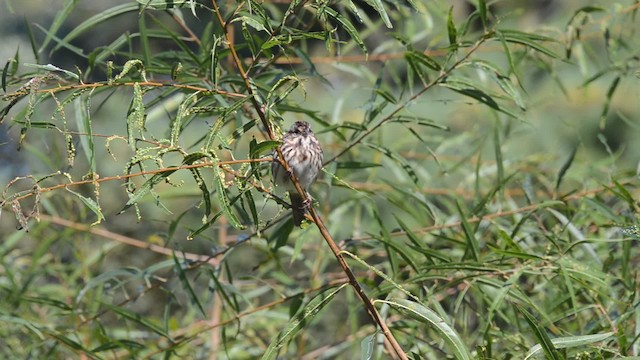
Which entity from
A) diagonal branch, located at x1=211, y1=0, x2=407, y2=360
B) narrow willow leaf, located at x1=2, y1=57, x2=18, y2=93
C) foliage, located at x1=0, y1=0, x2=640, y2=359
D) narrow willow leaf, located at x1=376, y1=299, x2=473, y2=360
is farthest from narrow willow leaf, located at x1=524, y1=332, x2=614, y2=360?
narrow willow leaf, located at x1=2, y1=57, x2=18, y2=93

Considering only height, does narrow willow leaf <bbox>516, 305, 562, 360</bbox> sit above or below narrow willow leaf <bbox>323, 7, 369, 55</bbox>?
below

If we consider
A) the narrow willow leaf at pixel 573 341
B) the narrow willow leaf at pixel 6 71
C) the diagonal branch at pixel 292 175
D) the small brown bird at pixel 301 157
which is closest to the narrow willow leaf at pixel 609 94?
the small brown bird at pixel 301 157

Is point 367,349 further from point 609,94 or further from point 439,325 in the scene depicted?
point 609,94

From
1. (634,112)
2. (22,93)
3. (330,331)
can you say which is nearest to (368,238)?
(22,93)

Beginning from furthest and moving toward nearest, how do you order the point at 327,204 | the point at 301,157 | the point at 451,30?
the point at 327,204 < the point at 301,157 < the point at 451,30

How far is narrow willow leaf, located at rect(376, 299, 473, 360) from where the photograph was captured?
1811mm

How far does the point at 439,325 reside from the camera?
6.04 feet

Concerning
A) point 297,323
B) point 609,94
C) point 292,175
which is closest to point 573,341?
point 297,323

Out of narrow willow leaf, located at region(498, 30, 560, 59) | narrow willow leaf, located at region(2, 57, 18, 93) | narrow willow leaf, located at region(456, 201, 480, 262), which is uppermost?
narrow willow leaf, located at region(2, 57, 18, 93)

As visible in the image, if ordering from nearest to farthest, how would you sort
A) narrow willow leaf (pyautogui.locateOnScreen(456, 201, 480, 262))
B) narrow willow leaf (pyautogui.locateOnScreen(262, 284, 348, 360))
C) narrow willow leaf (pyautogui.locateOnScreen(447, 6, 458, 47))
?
1. narrow willow leaf (pyautogui.locateOnScreen(262, 284, 348, 360))
2. narrow willow leaf (pyautogui.locateOnScreen(447, 6, 458, 47))
3. narrow willow leaf (pyautogui.locateOnScreen(456, 201, 480, 262))

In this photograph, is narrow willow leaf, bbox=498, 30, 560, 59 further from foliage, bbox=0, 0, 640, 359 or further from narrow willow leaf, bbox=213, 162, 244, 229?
narrow willow leaf, bbox=213, 162, 244, 229

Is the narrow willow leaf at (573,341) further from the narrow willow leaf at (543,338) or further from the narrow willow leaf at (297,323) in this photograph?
the narrow willow leaf at (297,323)

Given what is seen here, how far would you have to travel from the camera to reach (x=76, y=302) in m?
2.83

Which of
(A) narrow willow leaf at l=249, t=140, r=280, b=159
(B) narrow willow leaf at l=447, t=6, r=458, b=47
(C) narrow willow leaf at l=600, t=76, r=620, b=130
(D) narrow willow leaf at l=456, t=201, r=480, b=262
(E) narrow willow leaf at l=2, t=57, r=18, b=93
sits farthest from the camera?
(C) narrow willow leaf at l=600, t=76, r=620, b=130
